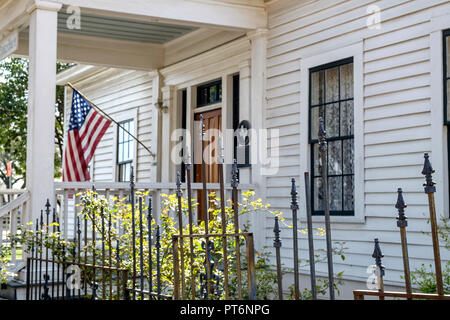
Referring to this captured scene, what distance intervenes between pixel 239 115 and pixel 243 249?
2.32 m

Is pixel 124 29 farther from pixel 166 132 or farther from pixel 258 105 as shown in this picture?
pixel 258 105

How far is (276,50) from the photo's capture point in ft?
33.6

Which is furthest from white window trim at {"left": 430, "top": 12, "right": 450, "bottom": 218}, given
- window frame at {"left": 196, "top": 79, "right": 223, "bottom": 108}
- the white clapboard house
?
window frame at {"left": 196, "top": 79, "right": 223, "bottom": 108}

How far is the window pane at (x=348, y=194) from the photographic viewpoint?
8695mm

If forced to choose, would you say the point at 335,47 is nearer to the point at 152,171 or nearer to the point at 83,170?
the point at 83,170

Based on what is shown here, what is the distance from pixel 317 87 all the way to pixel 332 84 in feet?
0.99

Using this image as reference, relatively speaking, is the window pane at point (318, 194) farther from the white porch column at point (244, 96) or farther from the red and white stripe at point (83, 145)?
the red and white stripe at point (83, 145)

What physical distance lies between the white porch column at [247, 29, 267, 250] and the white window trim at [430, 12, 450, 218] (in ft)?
10.6

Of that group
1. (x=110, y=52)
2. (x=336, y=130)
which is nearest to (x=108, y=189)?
(x=336, y=130)

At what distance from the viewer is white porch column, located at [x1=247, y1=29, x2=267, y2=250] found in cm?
1016

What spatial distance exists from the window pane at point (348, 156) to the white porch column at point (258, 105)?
1695mm

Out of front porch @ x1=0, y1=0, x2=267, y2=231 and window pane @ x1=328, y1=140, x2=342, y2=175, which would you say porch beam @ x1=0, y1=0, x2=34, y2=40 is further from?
window pane @ x1=328, y1=140, x2=342, y2=175

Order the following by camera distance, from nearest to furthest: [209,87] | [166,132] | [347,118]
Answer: [347,118] < [209,87] < [166,132]

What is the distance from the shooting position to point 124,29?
12438mm
